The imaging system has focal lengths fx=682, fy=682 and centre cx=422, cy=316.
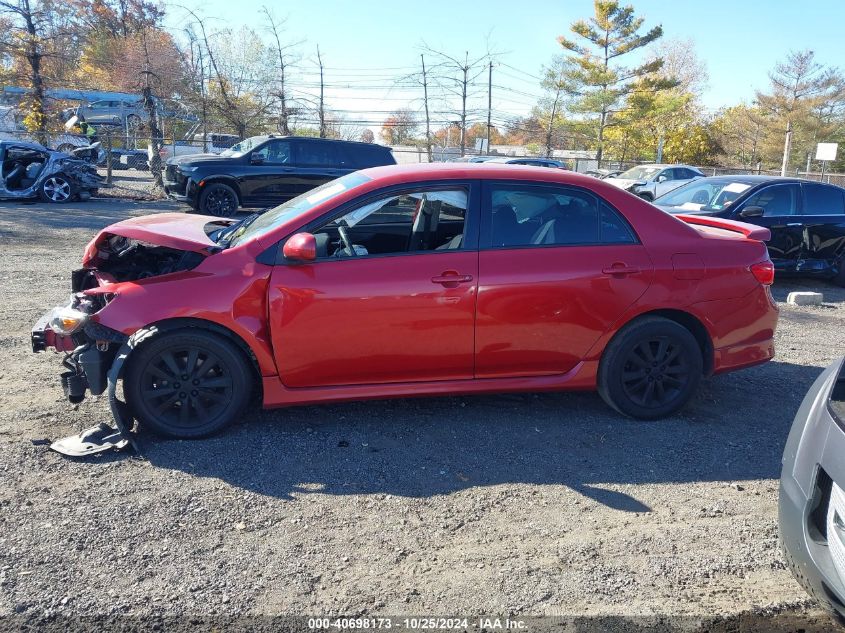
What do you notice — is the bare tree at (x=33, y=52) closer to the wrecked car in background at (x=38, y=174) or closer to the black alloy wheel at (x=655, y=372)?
the wrecked car in background at (x=38, y=174)

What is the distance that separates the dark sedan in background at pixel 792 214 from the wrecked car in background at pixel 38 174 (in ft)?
44.9

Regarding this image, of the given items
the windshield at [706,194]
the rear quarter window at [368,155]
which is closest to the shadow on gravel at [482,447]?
the windshield at [706,194]

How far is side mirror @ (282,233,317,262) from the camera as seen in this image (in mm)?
3924

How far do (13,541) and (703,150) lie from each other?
49967 millimetres

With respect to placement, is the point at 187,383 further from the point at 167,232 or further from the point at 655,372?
the point at 655,372

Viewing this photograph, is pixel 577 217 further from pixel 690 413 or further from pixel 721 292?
pixel 690 413

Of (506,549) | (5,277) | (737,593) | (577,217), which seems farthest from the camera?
(5,277)

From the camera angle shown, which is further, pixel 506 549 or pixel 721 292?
pixel 721 292

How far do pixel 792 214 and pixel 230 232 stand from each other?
7.91 meters

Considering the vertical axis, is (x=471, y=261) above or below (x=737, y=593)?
above

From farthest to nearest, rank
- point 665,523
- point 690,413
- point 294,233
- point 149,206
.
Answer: point 149,206, point 690,413, point 294,233, point 665,523

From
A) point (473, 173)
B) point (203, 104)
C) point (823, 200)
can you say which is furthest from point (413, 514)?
point (203, 104)

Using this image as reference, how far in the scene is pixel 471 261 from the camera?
424cm

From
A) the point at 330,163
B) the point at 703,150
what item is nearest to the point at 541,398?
the point at 330,163
